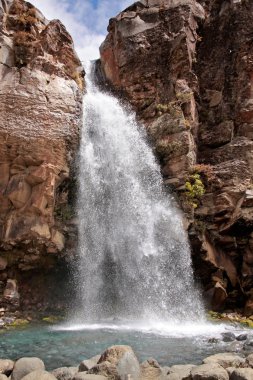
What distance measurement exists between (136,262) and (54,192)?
14.0ft

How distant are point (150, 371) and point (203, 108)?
54.6 ft

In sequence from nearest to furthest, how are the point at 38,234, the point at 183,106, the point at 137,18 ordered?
the point at 38,234 < the point at 183,106 < the point at 137,18

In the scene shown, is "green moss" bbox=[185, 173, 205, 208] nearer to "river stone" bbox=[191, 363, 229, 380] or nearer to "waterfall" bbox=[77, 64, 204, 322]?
"waterfall" bbox=[77, 64, 204, 322]

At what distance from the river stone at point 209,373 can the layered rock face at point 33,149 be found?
9384 millimetres

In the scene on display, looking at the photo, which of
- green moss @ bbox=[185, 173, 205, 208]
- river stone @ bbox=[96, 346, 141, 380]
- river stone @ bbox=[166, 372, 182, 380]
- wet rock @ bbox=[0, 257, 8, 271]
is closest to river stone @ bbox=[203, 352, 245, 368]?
river stone @ bbox=[166, 372, 182, 380]

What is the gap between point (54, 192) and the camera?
1530 cm

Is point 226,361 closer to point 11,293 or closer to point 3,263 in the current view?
point 11,293

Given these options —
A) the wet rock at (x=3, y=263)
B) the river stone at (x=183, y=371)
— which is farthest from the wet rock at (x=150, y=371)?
the wet rock at (x=3, y=263)

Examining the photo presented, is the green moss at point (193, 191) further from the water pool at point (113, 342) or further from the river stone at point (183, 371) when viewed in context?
the river stone at point (183, 371)

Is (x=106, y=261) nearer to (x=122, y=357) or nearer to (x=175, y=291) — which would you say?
(x=175, y=291)

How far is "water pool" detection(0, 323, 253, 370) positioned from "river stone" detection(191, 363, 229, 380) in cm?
189

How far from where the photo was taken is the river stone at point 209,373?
20.6 ft

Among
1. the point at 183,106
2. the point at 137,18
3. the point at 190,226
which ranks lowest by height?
the point at 190,226

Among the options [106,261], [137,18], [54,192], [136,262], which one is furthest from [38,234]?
[137,18]
